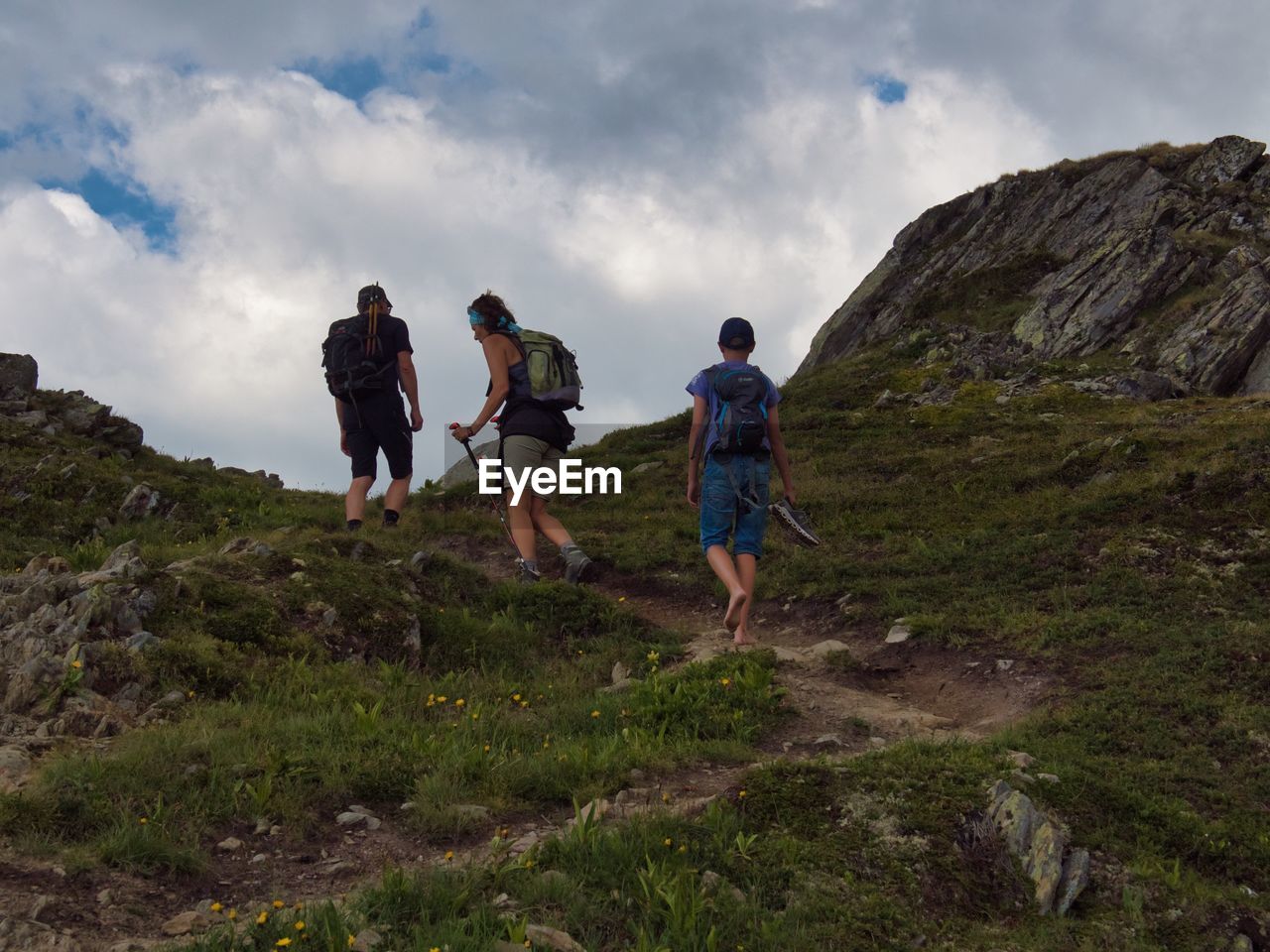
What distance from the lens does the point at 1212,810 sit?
596 cm

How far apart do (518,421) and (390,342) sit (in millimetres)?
2005

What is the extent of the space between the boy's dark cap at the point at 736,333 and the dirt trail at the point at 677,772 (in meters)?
2.60

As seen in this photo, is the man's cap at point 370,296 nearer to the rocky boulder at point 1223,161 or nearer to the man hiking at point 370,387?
the man hiking at point 370,387

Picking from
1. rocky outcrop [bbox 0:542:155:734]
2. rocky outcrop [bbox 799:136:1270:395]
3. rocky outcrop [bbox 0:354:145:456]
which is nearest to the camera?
rocky outcrop [bbox 0:542:155:734]

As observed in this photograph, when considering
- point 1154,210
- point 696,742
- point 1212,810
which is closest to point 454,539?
point 696,742

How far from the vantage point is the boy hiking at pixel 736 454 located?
8953 millimetres

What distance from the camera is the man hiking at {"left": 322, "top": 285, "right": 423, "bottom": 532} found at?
11.7m

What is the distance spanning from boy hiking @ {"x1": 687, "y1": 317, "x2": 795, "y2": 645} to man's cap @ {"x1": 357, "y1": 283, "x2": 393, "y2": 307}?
14.6 ft

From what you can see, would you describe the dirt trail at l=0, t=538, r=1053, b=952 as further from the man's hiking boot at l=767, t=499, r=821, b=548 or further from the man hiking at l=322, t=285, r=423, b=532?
the man hiking at l=322, t=285, r=423, b=532

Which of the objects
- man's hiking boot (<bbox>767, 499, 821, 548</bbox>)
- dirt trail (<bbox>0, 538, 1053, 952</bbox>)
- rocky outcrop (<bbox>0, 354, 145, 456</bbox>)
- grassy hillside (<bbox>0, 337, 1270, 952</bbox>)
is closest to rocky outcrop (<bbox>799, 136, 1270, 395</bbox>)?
grassy hillside (<bbox>0, 337, 1270, 952</bbox>)

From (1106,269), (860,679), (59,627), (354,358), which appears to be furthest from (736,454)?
(1106,269)

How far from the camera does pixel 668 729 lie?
7.04 meters

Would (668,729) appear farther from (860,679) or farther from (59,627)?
(59,627)

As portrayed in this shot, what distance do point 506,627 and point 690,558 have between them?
12.4ft
